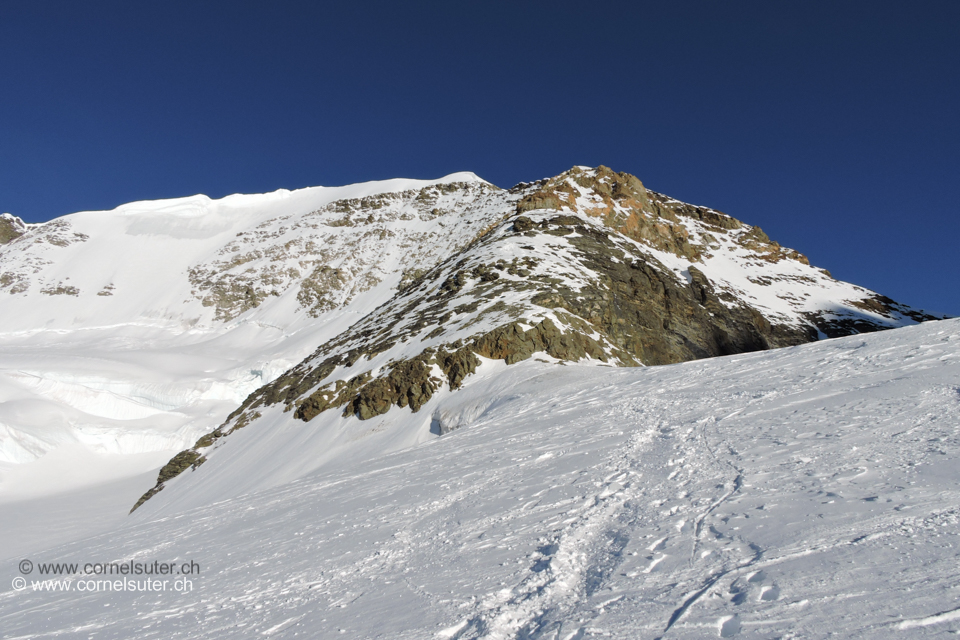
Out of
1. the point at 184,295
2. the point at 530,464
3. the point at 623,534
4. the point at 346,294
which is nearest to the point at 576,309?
the point at 530,464

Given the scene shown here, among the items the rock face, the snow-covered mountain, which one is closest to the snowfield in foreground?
the snow-covered mountain

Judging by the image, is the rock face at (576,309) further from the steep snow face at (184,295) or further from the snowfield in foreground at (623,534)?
the steep snow face at (184,295)

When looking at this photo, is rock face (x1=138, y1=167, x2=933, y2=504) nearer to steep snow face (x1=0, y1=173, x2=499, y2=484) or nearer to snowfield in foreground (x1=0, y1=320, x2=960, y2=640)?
snowfield in foreground (x1=0, y1=320, x2=960, y2=640)

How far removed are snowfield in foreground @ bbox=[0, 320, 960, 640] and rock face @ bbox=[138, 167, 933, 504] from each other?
9.48 meters

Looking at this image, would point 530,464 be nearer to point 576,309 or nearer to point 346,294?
point 576,309

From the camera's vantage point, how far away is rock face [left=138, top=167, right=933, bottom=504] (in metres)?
21.2

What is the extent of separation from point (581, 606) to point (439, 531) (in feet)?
9.04

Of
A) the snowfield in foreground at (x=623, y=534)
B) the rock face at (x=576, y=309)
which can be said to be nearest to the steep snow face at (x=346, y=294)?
the rock face at (x=576, y=309)

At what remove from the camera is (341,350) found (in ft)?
99.8

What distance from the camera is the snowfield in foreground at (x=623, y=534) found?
3809mm

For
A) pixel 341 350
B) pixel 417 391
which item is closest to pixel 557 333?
pixel 417 391

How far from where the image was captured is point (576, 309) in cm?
2477

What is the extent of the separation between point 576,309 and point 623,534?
19.9 m

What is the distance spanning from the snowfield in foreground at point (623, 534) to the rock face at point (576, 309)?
9.48m
